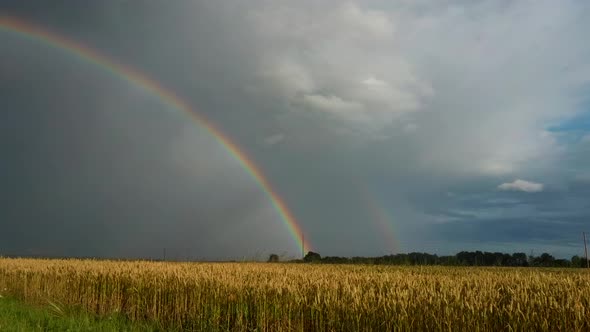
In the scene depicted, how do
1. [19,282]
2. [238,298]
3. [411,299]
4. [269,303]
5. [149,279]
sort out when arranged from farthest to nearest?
[19,282], [149,279], [238,298], [269,303], [411,299]

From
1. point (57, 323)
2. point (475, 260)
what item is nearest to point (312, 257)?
point (475, 260)

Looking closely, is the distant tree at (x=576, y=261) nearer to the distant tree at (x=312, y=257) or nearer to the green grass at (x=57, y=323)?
the distant tree at (x=312, y=257)

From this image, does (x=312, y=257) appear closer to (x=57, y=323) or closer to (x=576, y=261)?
(x=576, y=261)

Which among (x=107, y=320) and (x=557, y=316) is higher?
(x=557, y=316)

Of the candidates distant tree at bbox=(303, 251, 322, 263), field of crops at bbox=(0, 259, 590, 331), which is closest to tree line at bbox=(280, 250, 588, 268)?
distant tree at bbox=(303, 251, 322, 263)

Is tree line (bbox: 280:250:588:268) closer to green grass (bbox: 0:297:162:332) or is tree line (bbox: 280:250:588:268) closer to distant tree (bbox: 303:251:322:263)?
distant tree (bbox: 303:251:322:263)

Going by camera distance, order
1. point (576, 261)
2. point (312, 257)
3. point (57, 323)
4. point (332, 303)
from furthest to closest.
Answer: point (312, 257)
point (576, 261)
point (57, 323)
point (332, 303)

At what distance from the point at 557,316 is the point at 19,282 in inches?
954

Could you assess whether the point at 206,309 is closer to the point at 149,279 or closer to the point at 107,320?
the point at 107,320

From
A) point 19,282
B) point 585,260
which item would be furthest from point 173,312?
point 585,260

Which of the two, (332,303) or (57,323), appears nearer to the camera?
(332,303)

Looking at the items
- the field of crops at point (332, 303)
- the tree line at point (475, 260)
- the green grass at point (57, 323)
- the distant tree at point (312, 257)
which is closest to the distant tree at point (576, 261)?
the tree line at point (475, 260)

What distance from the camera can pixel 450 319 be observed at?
25.2 ft

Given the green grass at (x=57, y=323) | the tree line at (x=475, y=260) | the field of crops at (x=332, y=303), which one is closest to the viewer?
the field of crops at (x=332, y=303)
